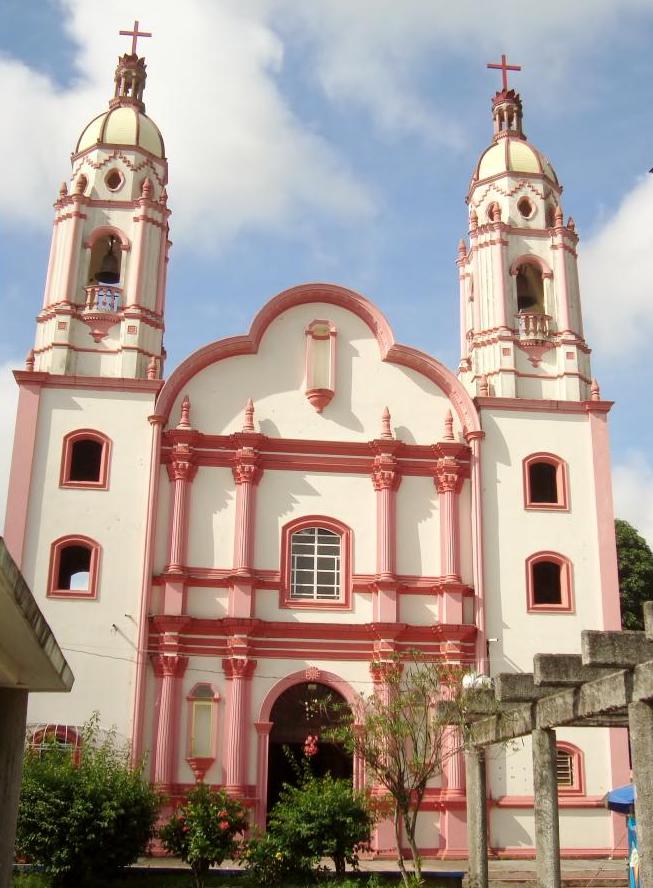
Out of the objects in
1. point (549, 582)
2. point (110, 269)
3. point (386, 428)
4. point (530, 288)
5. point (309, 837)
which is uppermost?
point (530, 288)

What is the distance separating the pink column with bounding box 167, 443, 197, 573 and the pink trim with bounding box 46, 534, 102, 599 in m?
1.57

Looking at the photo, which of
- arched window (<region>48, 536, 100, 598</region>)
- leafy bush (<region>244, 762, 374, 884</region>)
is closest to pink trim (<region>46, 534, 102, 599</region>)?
arched window (<region>48, 536, 100, 598</region>)

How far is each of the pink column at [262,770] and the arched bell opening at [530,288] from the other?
1235cm

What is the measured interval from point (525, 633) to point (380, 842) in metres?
5.33

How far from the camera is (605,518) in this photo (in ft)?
79.6

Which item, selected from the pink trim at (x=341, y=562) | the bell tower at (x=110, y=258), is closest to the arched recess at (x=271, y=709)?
the pink trim at (x=341, y=562)

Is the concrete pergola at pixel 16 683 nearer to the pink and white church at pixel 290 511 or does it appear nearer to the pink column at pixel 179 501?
the pink and white church at pixel 290 511

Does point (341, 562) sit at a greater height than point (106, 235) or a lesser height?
lesser

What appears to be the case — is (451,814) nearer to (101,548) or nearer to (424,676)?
(424,676)

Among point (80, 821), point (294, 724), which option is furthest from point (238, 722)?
point (80, 821)

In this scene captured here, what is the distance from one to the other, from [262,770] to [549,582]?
760 cm

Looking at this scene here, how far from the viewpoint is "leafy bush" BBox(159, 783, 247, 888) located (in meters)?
16.7

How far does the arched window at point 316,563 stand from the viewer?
2334cm

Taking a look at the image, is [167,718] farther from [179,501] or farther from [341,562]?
[341,562]
